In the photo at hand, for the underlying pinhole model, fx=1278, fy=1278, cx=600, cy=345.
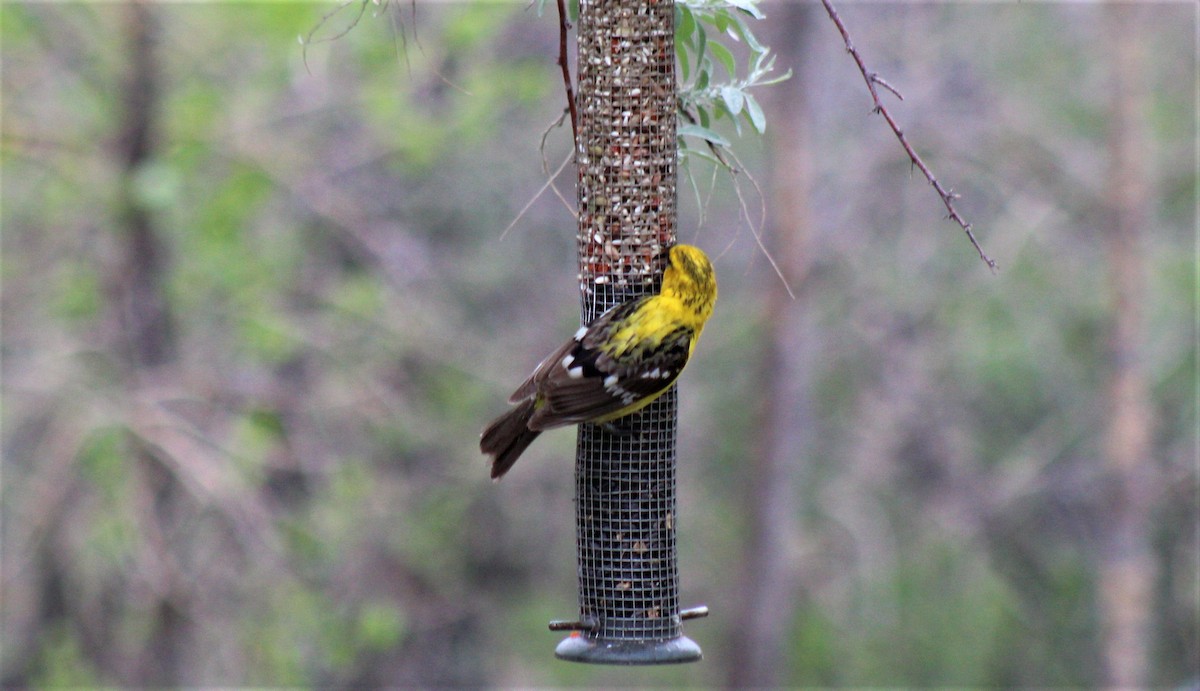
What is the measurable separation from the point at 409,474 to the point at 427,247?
2.23 m

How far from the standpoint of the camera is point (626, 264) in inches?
188

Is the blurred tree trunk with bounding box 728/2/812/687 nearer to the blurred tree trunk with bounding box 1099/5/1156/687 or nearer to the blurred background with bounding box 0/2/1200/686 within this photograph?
the blurred background with bounding box 0/2/1200/686

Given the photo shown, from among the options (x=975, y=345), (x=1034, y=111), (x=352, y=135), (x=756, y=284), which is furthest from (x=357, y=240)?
(x=1034, y=111)

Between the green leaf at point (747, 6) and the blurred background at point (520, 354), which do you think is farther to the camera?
the blurred background at point (520, 354)

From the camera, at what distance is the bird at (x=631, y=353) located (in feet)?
14.9

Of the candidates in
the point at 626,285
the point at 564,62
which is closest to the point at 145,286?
the point at 626,285

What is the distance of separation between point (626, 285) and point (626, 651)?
1336mm

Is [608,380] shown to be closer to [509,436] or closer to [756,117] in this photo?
[509,436]

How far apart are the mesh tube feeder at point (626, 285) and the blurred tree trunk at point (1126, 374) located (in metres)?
9.76

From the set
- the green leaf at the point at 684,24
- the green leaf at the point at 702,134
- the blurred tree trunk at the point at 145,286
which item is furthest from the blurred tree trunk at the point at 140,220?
the green leaf at the point at 702,134

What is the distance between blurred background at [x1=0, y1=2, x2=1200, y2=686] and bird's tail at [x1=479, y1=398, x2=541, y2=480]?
2.44 meters

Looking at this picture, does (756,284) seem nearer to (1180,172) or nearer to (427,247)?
(427,247)

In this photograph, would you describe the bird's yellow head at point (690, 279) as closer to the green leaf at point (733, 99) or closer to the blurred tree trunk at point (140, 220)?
the green leaf at point (733, 99)

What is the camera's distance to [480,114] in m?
10.4
